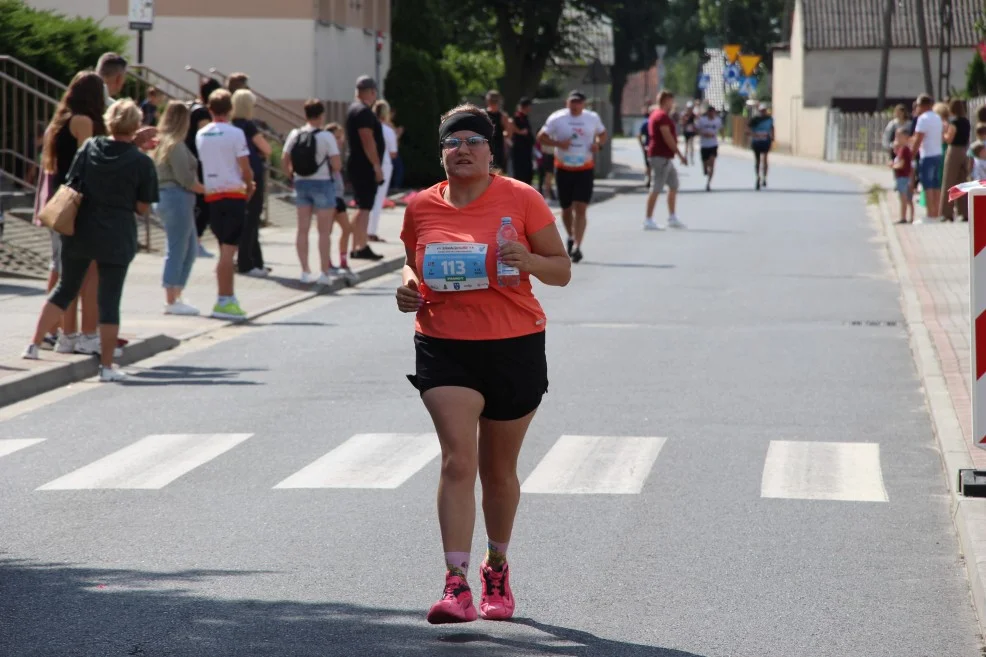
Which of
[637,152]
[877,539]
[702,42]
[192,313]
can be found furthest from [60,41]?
[702,42]

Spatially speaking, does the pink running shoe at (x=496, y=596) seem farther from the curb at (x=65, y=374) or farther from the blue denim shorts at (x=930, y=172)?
the blue denim shorts at (x=930, y=172)

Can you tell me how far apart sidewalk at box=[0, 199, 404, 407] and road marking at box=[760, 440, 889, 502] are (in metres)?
4.90

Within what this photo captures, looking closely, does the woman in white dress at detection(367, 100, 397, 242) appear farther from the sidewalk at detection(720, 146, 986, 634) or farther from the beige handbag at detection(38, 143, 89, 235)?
the beige handbag at detection(38, 143, 89, 235)

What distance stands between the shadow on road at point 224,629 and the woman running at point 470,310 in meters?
0.19

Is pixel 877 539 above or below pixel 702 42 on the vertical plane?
below

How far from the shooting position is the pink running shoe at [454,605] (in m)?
5.98

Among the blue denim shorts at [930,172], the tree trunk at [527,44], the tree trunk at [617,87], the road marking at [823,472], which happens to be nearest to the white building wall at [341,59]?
the tree trunk at [527,44]

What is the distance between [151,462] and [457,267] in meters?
3.89

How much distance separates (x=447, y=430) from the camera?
599 cm

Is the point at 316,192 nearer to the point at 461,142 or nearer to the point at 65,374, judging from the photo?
the point at 65,374

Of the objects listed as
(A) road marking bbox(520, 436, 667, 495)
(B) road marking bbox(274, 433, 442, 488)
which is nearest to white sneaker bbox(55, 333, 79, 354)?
(B) road marking bbox(274, 433, 442, 488)

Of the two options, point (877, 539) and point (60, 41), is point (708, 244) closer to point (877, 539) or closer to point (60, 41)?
point (60, 41)

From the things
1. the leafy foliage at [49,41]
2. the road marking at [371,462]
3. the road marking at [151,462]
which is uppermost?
the leafy foliage at [49,41]

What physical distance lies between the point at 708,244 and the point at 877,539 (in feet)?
57.5
